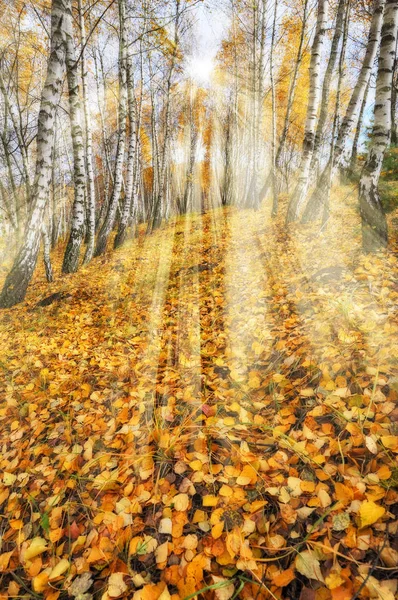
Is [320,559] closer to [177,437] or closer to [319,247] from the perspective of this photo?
[177,437]

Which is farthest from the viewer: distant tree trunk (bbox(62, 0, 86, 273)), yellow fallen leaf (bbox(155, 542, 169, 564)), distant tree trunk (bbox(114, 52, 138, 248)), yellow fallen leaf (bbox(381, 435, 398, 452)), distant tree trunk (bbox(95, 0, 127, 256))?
distant tree trunk (bbox(114, 52, 138, 248))

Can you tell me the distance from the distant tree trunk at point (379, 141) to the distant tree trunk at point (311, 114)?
2735 millimetres

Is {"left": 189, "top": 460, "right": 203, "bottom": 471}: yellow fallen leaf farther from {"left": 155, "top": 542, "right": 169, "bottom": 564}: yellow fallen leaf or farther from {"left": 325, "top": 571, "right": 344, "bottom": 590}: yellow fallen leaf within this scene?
{"left": 325, "top": 571, "right": 344, "bottom": 590}: yellow fallen leaf

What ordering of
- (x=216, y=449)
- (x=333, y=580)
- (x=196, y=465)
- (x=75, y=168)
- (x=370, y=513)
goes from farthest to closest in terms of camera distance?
(x=75, y=168) < (x=216, y=449) < (x=196, y=465) < (x=370, y=513) < (x=333, y=580)

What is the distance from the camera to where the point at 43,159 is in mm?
4984

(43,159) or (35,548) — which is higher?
(43,159)

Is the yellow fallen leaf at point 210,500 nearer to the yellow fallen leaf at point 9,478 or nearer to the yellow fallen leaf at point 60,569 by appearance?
the yellow fallen leaf at point 60,569

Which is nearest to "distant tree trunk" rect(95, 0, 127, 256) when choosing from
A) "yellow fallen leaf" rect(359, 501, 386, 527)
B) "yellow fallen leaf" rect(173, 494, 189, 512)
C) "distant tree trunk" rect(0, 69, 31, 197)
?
"distant tree trunk" rect(0, 69, 31, 197)

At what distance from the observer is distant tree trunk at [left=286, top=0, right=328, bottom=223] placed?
5973 mm

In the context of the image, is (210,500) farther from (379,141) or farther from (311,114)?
(311,114)

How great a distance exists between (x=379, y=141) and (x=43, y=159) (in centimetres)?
527

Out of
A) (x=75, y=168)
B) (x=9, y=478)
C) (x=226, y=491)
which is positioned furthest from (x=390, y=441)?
(x=75, y=168)

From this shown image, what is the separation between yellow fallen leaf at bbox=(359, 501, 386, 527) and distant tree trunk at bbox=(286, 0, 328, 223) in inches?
273

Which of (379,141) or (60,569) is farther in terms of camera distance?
(379,141)
